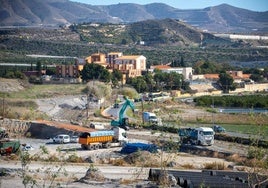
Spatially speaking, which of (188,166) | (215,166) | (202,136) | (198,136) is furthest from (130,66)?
(215,166)

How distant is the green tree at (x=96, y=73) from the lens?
34344 millimetres

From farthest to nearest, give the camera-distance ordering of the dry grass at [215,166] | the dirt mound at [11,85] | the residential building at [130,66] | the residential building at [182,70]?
the residential building at [182,70] → the residential building at [130,66] → the dirt mound at [11,85] → the dry grass at [215,166]

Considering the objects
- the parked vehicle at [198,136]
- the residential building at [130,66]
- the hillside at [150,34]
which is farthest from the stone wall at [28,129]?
the hillside at [150,34]

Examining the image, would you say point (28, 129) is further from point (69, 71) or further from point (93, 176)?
point (69, 71)

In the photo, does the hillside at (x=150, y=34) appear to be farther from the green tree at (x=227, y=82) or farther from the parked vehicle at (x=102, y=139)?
the parked vehicle at (x=102, y=139)

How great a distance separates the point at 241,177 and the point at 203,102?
2064 centimetres

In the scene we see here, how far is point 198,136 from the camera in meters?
16.3

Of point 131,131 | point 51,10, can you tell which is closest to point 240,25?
point 51,10

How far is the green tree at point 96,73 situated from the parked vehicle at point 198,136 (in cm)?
1819

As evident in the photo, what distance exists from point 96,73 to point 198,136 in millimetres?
18678

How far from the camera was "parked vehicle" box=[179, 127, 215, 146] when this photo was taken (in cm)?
1617

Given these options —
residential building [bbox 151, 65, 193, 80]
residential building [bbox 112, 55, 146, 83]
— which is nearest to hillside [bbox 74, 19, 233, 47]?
residential building [bbox 112, 55, 146, 83]

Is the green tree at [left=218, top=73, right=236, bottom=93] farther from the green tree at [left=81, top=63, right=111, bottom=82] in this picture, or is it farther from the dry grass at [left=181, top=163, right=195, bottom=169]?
the dry grass at [left=181, top=163, right=195, bottom=169]

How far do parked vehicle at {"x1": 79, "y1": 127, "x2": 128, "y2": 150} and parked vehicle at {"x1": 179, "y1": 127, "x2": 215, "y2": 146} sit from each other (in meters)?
1.79
